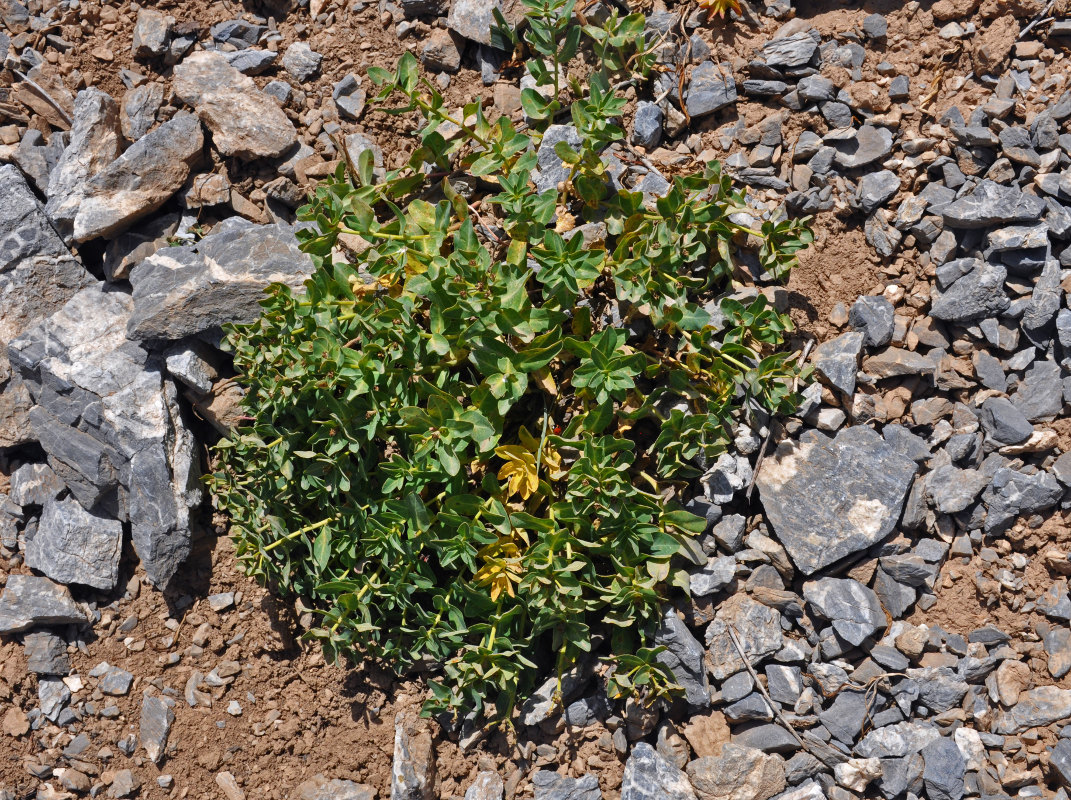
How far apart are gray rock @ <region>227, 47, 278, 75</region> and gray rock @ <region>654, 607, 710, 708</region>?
3.55 m

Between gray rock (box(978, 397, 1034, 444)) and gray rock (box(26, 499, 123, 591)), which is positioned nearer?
gray rock (box(978, 397, 1034, 444))

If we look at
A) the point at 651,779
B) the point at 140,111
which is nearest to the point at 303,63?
the point at 140,111

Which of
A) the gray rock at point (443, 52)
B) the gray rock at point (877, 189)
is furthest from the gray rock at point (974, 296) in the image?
the gray rock at point (443, 52)

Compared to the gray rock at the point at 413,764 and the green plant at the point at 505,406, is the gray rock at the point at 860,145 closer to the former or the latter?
the green plant at the point at 505,406

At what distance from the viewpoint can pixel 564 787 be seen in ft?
11.6

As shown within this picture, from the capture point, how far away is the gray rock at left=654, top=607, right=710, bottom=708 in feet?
11.4

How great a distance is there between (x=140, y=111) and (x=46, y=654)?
283 centimetres

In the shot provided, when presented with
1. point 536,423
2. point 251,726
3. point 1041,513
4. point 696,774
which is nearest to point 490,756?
point 696,774

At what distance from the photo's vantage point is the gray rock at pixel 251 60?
457 centimetres

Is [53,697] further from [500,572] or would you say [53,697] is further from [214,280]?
[500,572]

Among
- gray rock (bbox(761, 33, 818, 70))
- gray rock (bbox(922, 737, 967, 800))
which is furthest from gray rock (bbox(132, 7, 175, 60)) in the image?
gray rock (bbox(922, 737, 967, 800))

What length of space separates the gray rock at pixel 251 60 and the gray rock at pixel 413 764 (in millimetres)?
3423

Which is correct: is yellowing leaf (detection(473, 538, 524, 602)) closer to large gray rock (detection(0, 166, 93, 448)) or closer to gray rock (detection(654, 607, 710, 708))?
gray rock (detection(654, 607, 710, 708))

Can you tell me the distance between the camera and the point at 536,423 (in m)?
3.74
